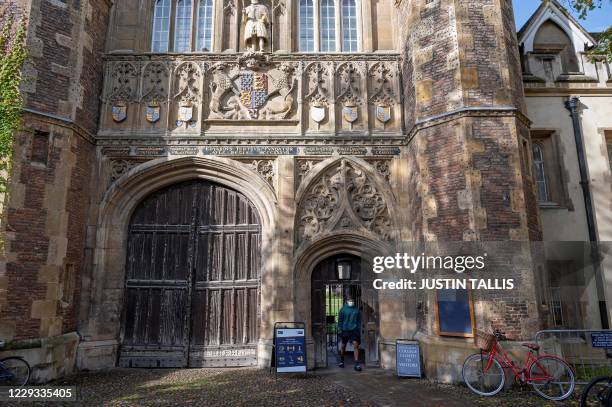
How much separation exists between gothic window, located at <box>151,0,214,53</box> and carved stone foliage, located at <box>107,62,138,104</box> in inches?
40.2

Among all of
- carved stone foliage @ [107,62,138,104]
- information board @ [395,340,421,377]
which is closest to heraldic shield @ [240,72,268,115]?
carved stone foliage @ [107,62,138,104]

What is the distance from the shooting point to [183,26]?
11594mm

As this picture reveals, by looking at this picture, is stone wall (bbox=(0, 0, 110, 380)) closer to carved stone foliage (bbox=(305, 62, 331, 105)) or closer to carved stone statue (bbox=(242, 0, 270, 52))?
carved stone statue (bbox=(242, 0, 270, 52))

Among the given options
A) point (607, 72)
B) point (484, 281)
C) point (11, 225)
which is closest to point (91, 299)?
point (11, 225)

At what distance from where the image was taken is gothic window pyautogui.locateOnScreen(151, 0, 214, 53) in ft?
37.4

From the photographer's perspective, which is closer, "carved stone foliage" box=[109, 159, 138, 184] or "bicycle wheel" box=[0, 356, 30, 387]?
"bicycle wheel" box=[0, 356, 30, 387]

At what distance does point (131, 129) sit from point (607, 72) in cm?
1332

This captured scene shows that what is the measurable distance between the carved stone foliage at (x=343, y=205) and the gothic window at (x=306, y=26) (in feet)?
11.8

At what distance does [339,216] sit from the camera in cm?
1009

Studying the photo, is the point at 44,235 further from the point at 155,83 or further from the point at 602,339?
the point at 602,339

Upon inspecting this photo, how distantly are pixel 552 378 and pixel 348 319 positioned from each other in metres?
4.19

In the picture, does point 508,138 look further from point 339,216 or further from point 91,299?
point 91,299

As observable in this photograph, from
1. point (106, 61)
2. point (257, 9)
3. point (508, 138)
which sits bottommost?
point (508, 138)

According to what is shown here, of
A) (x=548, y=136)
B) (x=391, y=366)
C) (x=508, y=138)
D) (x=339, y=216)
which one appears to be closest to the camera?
(x=508, y=138)
